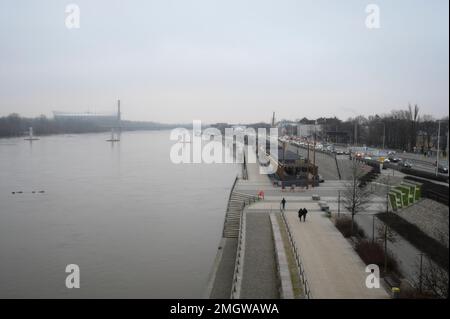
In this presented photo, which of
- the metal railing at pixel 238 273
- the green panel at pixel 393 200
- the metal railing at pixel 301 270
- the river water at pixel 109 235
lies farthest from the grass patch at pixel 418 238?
the river water at pixel 109 235

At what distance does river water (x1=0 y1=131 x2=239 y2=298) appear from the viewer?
6609 millimetres

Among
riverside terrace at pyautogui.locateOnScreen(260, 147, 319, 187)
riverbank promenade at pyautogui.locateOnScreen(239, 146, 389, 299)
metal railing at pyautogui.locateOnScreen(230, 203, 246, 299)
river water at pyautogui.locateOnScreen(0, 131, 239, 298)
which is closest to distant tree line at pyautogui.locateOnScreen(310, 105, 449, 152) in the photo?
riverside terrace at pyautogui.locateOnScreen(260, 147, 319, 187)

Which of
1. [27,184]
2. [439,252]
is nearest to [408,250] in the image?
[439,252]

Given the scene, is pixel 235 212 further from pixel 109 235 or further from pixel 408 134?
pixel 408 134

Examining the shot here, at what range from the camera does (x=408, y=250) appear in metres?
7.17

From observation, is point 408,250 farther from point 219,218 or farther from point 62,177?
point 62,177

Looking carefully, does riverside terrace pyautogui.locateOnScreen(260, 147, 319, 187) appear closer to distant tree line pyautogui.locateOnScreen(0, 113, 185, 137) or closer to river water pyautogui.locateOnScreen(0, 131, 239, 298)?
river water pyautogui.locateOnScreen(0, 131, 239, 298)

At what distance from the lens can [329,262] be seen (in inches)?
236

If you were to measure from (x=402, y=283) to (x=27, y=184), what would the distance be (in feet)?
44.2

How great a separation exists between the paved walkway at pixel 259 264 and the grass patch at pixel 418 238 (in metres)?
2.32

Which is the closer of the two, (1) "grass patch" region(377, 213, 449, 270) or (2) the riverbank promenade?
(2) the riverbank promenade

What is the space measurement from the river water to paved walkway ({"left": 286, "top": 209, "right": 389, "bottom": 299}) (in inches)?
62.6

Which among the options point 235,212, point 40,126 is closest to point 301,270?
point 235,212

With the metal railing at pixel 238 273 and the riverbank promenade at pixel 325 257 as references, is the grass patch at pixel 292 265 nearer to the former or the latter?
the riverbank promenade at pixel 325 257
